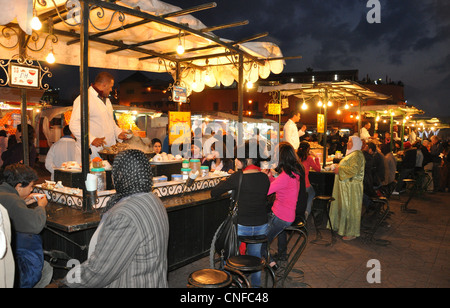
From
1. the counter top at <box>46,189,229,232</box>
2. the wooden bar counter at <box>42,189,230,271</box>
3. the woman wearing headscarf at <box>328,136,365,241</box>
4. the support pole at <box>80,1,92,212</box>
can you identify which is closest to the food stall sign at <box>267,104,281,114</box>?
the woman wearing headscarf at <box>328,136,365,241</box>

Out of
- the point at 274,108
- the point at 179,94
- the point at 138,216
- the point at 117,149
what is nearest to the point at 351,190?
the point at 274,108

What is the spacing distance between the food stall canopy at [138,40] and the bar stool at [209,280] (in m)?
2.82

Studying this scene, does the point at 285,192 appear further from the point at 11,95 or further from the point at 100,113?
the point at 11,95

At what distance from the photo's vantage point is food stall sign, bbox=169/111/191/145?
23.7ft

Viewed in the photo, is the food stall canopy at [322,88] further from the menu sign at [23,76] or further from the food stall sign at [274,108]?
the menu sign at [23,76]

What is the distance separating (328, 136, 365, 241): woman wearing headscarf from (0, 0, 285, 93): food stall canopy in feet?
8.03

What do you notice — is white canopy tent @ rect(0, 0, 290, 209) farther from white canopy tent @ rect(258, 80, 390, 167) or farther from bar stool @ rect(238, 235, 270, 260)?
white canopy tent @ rect(258, 80, 390, 167)

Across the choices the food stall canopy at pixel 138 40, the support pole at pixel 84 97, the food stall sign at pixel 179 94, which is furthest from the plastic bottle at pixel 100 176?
the food stall sign at pixel 179 94

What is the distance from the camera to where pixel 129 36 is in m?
5.64

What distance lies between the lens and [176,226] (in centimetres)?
460

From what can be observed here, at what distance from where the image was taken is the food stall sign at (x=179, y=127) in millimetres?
7223
